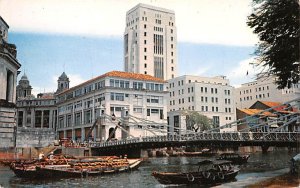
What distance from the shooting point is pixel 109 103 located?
1607 inches

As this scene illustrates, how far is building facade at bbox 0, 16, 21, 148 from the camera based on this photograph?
3033cm

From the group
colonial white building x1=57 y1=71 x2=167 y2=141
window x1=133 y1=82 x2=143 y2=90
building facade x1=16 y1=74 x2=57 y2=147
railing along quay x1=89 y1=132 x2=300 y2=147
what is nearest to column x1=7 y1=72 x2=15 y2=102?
colonial white building x1=57 y1=71 x2=167 y2=141

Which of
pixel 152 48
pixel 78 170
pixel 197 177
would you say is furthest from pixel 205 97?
pixel 197 177

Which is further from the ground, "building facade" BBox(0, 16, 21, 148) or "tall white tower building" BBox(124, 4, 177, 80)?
"tall white tower building" BBox(124, 4, 177, 80)

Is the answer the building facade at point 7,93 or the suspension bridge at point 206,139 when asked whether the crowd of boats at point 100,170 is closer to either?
the suspension bridge at point 206,139

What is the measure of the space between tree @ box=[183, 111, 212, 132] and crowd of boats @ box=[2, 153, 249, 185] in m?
26.2

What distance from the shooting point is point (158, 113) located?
4484 centimetres

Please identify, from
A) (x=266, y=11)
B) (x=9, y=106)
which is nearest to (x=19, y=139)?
(x=9, y=106)

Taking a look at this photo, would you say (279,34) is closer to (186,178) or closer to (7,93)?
(186,178)

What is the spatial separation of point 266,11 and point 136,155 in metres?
31.4

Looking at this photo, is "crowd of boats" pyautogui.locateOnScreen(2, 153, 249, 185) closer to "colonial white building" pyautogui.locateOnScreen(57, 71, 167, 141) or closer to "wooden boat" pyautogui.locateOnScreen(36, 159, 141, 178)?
"wooden boat" pyautogui.locateOnScreen(36, 159, 141, 178)

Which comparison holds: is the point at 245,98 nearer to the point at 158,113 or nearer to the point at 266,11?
the point at 158,113

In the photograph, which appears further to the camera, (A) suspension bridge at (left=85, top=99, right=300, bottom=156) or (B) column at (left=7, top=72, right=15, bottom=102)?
(B) column at (left=7, top=72, right=15, bottom=102)

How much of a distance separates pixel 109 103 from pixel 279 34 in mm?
27356
